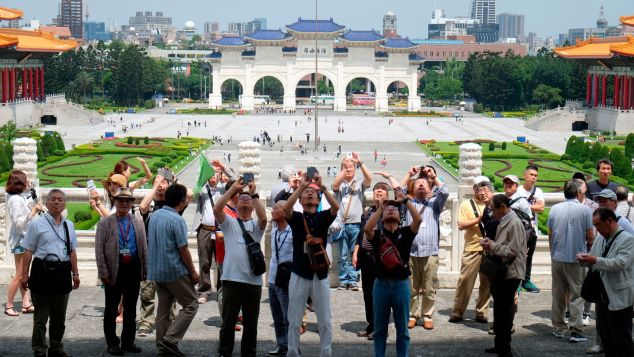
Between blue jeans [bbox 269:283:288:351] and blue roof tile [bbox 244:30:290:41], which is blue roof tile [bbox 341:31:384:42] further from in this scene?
blue jeans [bbox 269:283:288:351]

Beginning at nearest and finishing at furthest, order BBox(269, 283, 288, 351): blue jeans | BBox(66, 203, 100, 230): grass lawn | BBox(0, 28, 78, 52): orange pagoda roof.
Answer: BBox(269, 283, 288, 351): blue jeans → BBox(66, 203, 100, 230): grass lawn → BBox(0, 28, 78, 52): orange pagoda roof

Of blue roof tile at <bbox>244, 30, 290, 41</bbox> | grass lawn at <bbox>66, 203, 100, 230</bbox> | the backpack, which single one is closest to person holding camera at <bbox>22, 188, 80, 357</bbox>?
the backpack

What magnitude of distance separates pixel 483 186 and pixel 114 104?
97.8 m

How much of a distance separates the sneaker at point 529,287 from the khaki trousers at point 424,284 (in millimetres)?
1878

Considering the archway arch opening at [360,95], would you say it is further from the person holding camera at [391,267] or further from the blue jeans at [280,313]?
the person holding camera at [391,267]

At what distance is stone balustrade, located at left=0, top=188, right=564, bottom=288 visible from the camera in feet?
43.3

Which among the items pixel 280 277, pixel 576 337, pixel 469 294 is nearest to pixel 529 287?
pixel 469 294

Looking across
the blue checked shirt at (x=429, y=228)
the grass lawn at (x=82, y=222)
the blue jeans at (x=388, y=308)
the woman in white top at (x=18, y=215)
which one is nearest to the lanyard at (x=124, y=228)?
the woman in white top at (x=18, y=215)

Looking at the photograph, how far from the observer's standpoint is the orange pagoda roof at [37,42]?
78.3 m

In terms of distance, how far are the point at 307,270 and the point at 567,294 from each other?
10.7ft

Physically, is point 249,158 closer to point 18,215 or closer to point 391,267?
point 18,215

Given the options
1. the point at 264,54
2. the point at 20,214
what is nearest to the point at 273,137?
the point at 264,54

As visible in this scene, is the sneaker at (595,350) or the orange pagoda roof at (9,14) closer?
the sneaker at (595,350)

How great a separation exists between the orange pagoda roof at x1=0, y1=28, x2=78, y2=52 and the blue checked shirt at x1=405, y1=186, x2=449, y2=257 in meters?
68.8
